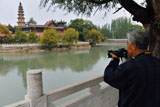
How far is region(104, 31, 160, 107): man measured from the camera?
664mm

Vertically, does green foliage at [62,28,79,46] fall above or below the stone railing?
above

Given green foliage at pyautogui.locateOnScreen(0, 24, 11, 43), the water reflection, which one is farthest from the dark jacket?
green foliage at pyautogui.locateOnScreen(0, 24, 11, 43)

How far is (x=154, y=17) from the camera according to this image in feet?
4.75

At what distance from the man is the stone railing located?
552 millimetres

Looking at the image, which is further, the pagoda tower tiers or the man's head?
the pagoda tower tiers

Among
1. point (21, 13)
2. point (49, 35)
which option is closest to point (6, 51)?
point (49, 35)

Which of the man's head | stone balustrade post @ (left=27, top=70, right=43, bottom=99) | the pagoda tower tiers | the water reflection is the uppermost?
the pagoda tower tiers

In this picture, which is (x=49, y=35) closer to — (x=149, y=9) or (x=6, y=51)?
(x=6, y=51)

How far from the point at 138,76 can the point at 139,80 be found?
0.07 feet

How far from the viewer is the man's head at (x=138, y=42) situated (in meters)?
0.72

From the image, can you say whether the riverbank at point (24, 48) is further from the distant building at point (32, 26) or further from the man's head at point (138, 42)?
the man's head at point (138, 42)

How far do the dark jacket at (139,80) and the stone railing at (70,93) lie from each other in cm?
57

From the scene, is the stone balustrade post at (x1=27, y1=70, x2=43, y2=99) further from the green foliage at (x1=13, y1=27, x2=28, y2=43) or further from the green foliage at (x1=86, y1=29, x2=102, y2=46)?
the green foliage at (x1=86, y1=29, x2=102, y2=46)

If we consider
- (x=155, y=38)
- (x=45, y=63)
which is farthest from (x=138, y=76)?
(x=45, y=63)
